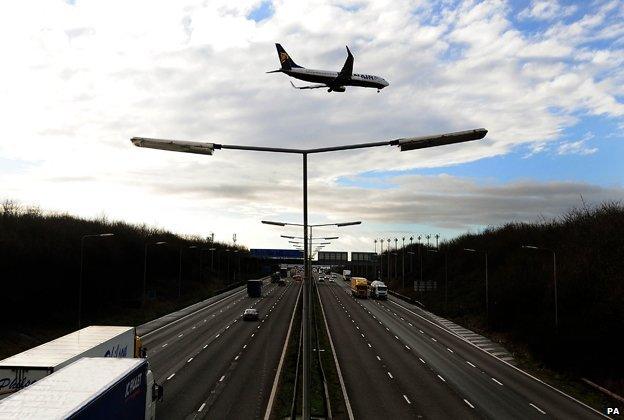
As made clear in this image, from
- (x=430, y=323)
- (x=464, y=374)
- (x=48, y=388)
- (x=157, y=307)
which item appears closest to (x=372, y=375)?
(x=464, y=374)

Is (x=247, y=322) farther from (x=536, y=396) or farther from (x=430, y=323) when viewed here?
(x=536, y=396)

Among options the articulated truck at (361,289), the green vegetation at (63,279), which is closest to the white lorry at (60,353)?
the green vegetation at (63,279)

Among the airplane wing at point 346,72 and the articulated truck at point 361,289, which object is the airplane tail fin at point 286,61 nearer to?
the airplane wing at point 346,72

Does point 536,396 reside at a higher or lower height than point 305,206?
lower

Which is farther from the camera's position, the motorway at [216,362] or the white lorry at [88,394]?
the motorway at [216,362]

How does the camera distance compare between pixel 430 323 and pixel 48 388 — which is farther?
pixel 430 323

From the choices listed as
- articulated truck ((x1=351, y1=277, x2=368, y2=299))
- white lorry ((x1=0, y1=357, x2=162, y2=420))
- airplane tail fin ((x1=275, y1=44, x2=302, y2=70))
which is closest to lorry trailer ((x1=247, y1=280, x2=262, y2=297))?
articulated truck ((x1=351, y1=277, x2=368, y2=299))

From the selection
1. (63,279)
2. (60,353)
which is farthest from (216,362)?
(63,279)
